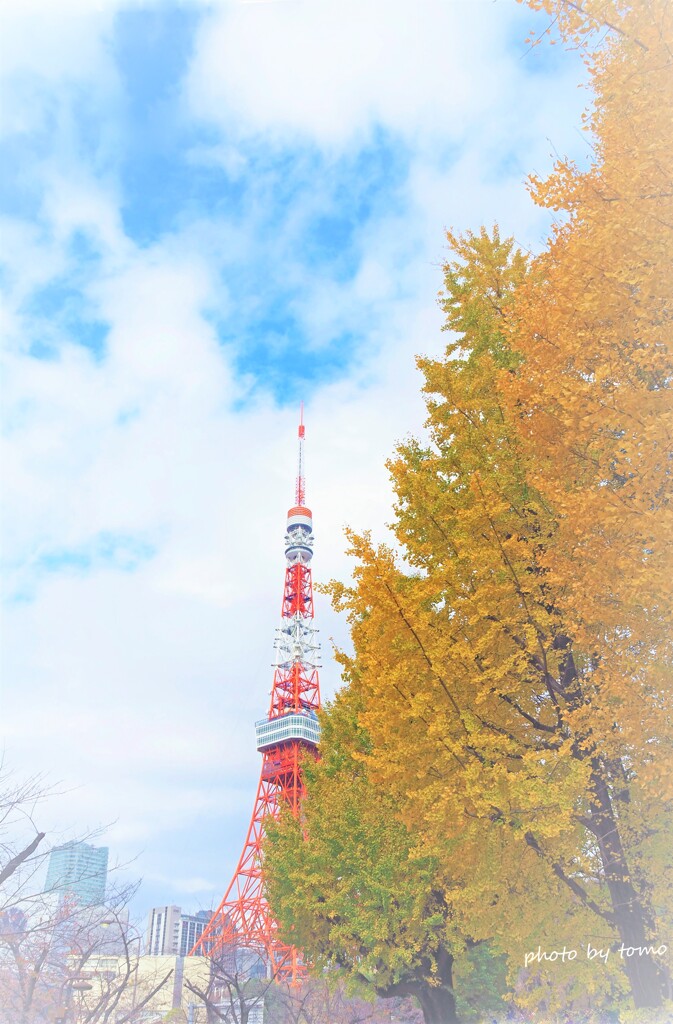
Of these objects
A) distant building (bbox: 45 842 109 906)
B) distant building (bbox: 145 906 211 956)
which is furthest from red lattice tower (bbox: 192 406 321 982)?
distant building (bbox: 45 842 109 906)

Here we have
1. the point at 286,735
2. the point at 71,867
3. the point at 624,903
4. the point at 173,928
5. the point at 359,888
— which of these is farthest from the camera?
the point at 173,928

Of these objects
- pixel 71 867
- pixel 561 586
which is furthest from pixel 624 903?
pixel 71 867

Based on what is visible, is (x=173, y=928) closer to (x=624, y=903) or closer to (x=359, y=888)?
(x=359, y=888)

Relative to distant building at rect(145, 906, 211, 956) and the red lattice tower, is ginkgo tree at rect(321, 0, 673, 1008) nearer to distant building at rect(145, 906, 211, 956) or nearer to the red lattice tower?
the red lattice tower

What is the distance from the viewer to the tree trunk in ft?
20.6

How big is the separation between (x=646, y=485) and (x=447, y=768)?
12.2ft

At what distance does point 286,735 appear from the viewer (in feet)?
179

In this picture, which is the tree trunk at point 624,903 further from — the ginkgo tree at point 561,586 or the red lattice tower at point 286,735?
the red lattice tower at point 286,735

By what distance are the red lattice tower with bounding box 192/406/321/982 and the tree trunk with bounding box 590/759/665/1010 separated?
39466mm

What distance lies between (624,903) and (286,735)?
50.4m

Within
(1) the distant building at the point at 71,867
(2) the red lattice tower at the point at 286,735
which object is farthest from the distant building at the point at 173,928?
(1) the distant building at the point at 71,867

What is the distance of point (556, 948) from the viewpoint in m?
7.67

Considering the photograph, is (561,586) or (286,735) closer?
(561,586)

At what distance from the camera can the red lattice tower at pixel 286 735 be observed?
156 feet
